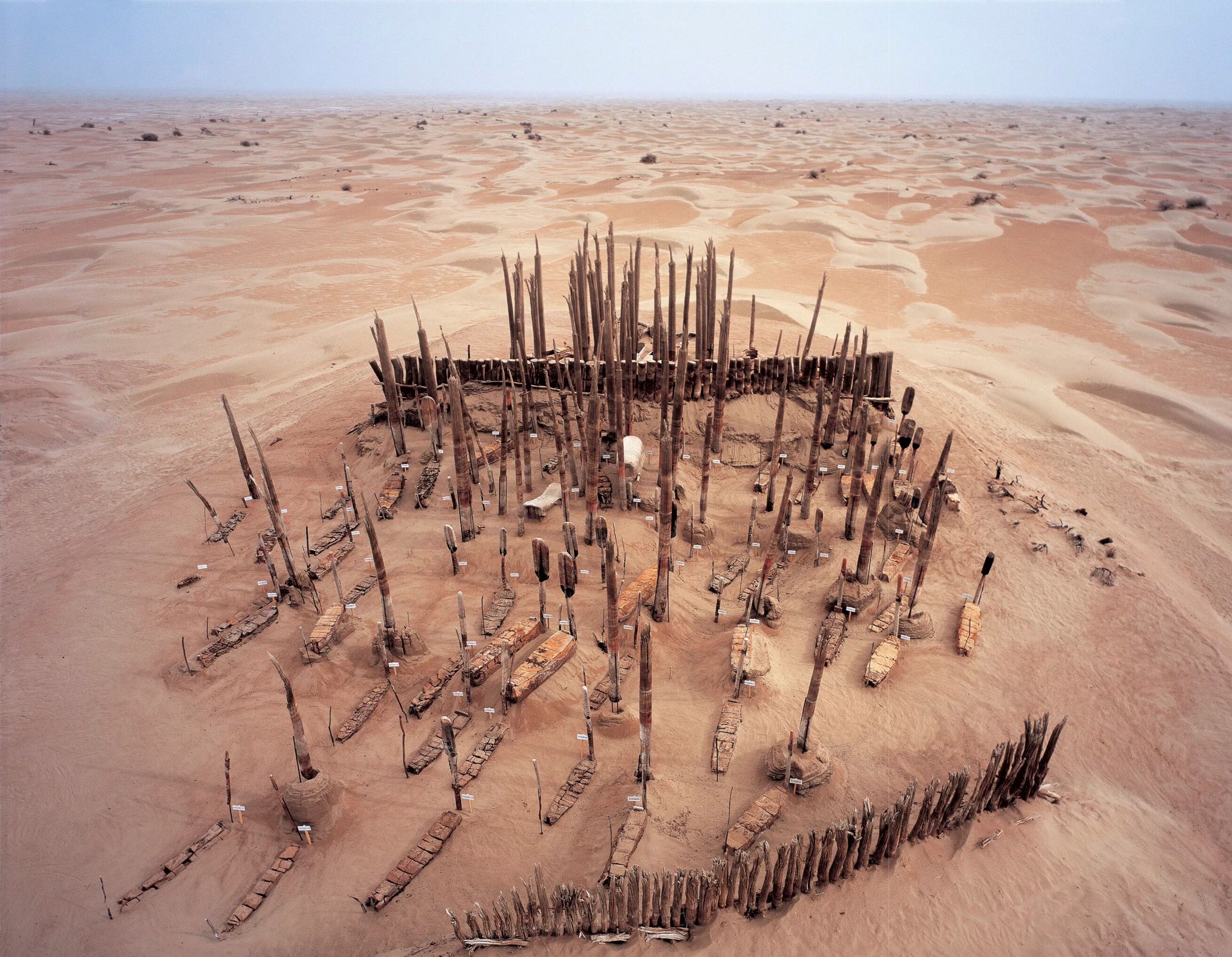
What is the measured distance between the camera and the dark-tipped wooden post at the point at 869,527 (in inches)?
403

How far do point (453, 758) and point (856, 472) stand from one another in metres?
7.13

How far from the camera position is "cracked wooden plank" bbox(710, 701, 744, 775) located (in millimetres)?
7988

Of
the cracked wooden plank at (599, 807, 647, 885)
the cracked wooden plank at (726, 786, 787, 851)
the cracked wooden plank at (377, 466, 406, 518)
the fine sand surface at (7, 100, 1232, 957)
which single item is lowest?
the fine sand surface at (7, 100, 1232, 957)

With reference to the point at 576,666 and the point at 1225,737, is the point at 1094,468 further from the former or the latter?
the point at 576,666

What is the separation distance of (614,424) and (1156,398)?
14781 millimetres

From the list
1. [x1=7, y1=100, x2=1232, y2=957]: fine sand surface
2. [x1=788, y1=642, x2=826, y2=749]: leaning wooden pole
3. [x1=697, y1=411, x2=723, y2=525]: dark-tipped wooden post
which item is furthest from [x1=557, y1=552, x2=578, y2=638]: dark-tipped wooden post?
[x1=697, y1=411, x2=723, y2=525]: dark-tipped wooden post

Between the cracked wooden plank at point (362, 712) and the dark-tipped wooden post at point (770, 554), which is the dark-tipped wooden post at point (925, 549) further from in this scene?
the cracked wooden plank at point (362, 712)

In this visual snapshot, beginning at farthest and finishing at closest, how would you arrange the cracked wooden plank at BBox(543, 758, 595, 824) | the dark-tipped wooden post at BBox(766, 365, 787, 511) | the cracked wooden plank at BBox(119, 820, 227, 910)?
the dark-tipped wooden post at BBox(766, 365, 787, 511)
the cracked wooden plank at BBox(543, 758, 595, 824)
the cracked wooden plank at BBox(119, 820, 227, 910)

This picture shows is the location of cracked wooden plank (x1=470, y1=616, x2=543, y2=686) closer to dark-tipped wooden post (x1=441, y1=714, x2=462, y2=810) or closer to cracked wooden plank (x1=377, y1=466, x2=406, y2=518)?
dark-tipped wooden post (x1=441, y1=714, x2=462, y2=810)

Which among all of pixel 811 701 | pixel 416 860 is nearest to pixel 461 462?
pixel 416 860

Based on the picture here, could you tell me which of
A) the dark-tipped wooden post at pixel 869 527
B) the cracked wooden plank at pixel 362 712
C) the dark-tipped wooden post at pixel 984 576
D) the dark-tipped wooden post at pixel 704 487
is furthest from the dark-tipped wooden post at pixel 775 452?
the cracked wooden plank at pixel 362 712

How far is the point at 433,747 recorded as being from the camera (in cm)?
814

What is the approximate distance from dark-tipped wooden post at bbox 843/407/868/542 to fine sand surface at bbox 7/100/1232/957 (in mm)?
333

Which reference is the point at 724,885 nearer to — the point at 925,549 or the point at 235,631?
the point at 925,549
